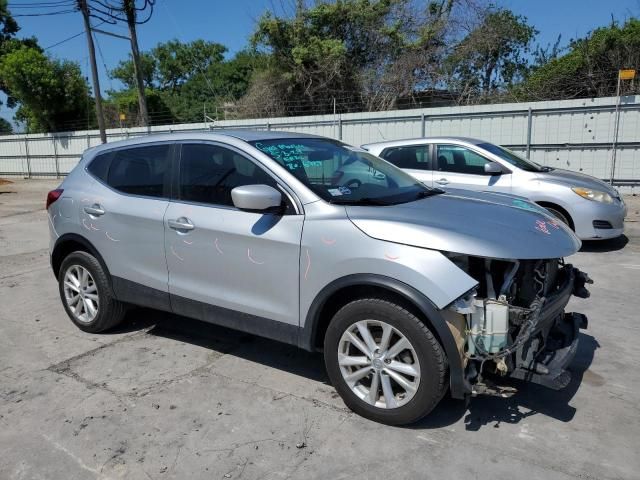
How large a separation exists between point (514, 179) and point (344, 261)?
16.7 ft

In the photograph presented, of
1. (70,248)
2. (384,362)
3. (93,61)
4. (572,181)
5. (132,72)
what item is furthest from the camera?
(132,72)

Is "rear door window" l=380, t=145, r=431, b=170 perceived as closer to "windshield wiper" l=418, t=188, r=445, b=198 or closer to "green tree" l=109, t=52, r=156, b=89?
"windshield wiper" l=418, t=188, r=445, b=198

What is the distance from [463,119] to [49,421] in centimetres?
1273

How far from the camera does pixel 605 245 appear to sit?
7871mm

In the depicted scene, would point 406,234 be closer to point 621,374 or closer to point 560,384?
point 560,384

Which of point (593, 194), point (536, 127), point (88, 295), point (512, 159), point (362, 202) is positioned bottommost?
point (88, 295)

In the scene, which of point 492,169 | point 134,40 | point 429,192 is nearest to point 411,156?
point 492,169

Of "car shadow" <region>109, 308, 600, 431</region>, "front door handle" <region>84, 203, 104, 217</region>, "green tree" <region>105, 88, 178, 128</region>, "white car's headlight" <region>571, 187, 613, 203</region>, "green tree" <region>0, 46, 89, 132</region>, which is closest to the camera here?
"car shadow" <region>109, 308, 600, 431</region>

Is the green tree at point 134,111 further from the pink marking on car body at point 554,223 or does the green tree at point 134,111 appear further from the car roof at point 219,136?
the pink marking on car body at point 554,223

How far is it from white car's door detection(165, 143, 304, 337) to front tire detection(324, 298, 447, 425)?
0.40 m

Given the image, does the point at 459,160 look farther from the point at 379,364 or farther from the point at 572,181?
the point at 379,364

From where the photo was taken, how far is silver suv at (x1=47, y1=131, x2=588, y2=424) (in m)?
2.86

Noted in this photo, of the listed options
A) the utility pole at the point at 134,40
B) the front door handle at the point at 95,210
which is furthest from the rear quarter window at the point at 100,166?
the utility pole at the point at 134,40

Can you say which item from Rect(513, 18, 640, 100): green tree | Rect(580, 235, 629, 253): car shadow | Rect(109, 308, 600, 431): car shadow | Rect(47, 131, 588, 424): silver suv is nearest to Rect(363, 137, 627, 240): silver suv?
Rect(580, 235, 629, 253): car shadow
